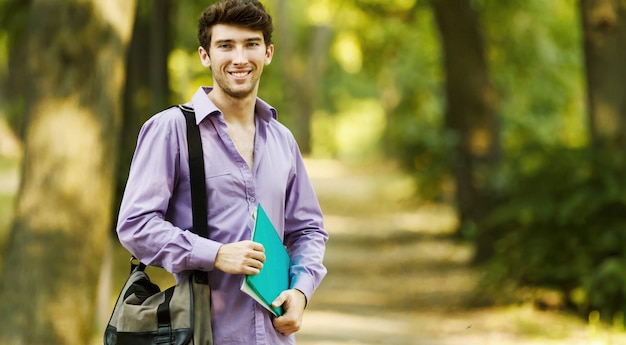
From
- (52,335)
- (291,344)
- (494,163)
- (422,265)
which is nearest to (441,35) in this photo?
(494,163)

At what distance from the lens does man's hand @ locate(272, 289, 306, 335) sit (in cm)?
346

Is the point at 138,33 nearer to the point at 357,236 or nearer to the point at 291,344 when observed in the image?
the point at 357,236

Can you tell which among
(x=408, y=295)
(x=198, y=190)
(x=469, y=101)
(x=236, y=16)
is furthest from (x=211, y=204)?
(x=469, y=101)

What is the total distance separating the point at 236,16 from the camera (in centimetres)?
340

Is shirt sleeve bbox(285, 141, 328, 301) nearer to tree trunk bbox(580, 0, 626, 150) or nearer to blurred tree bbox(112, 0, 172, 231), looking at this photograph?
tree trunk bbox(580, 0, 626, 150)

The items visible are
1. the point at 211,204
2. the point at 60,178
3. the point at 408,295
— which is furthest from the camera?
the point at 408,295

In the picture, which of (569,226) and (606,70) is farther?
(606,70)

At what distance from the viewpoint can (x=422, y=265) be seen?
1853 centimetres

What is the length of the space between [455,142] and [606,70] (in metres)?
5.13

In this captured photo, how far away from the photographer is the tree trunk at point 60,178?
855cm

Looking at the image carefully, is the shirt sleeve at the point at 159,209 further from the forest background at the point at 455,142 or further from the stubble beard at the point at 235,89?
the forest background at the point at 455,142

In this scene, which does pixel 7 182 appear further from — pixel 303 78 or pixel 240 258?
pixel 303 78

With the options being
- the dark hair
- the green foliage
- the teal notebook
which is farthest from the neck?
the green foliage

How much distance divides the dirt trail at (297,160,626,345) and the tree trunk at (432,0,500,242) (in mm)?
1299
